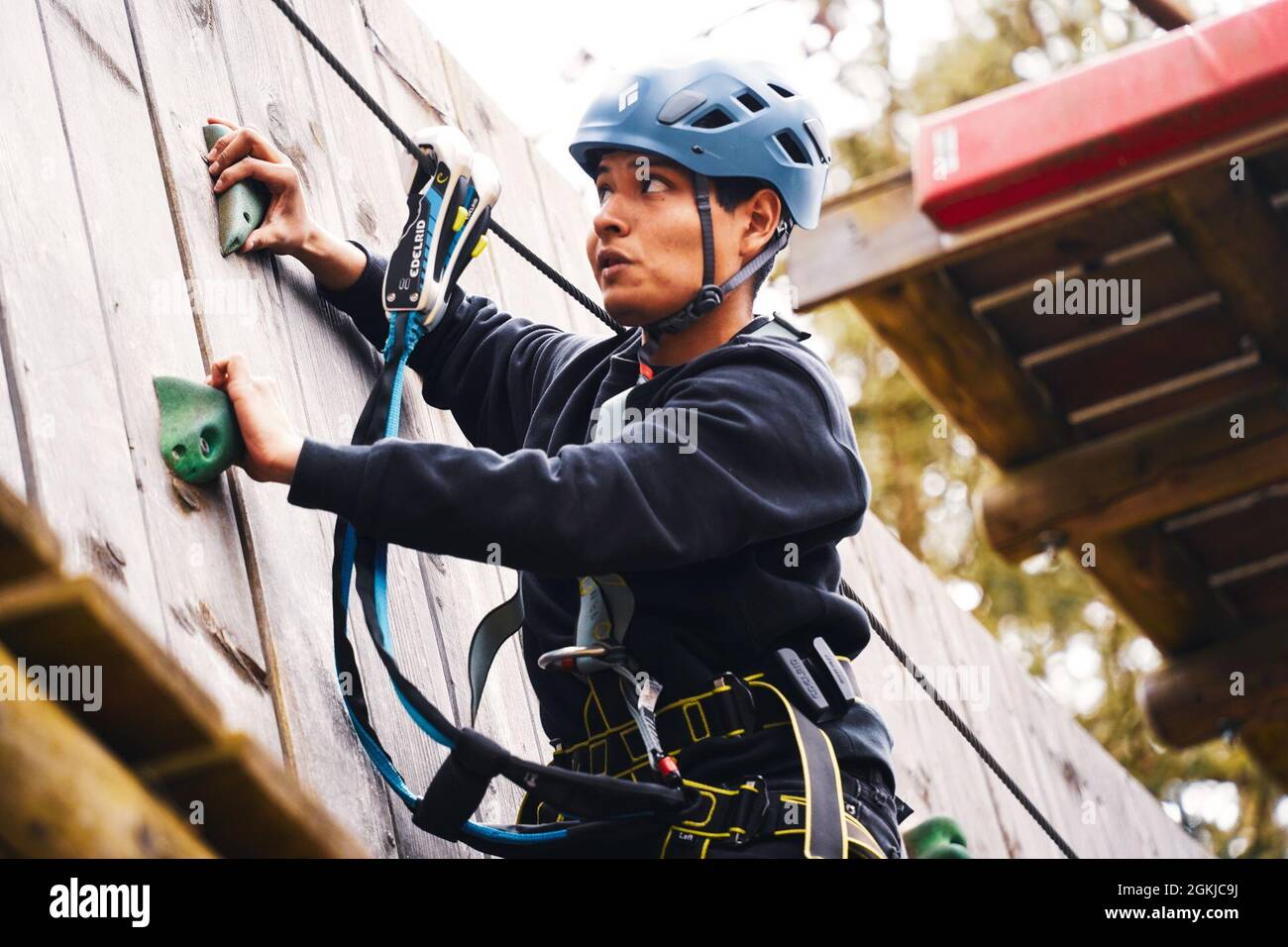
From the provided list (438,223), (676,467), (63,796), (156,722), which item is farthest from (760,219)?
(63,796)

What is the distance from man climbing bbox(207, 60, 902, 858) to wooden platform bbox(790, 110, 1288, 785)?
95cm

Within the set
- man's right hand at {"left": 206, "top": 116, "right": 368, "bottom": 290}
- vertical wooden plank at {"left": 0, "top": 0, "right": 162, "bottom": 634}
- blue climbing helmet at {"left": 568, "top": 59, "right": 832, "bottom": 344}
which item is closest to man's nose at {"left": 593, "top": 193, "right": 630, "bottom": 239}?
blue climbing helmet at {"left": 568, "top": 59, "right": 832, "bottom": 344}

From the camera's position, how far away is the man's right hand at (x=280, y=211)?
2.93 m

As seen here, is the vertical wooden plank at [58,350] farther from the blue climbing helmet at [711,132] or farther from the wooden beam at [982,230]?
the wooden beam at [982,230]

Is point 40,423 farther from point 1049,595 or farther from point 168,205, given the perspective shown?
point 1049,595

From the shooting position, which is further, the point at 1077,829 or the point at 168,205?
the point at 1077,829

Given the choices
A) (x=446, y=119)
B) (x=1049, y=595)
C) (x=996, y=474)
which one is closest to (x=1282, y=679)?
(x=996, y=474)

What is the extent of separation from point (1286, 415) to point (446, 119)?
2388 millimetres

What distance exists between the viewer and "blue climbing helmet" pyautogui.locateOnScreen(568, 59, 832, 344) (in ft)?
9.39

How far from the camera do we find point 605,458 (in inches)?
96.7

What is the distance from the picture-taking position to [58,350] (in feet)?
7.61

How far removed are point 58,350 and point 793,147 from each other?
132cm

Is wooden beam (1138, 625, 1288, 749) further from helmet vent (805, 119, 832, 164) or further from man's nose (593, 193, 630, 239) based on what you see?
man's nose (593, 193, 630, 239)

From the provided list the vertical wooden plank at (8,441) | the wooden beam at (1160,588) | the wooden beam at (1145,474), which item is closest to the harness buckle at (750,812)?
the vertical wooden plank at (8,441)
